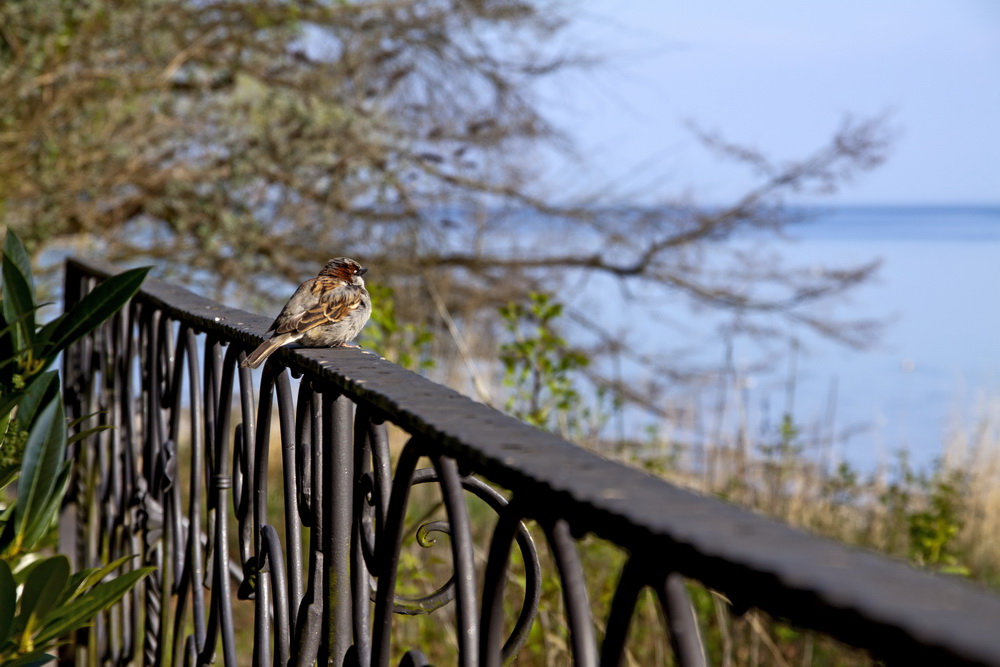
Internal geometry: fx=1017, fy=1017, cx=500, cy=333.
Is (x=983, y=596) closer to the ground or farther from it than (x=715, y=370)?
farther from it

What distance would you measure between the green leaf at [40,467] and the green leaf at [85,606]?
114 millimetres

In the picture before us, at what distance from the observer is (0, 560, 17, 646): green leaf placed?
126 centimetres

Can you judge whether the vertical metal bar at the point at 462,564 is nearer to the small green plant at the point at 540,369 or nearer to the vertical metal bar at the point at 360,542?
the vertical metal bar at the point at 360,542

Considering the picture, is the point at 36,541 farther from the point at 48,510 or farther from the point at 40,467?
the point at 40,467

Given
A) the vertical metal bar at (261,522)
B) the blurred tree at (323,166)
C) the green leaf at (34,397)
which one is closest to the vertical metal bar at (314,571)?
the vertical metal bar at (261,522)

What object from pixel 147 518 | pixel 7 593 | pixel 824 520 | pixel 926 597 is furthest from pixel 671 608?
pixel 824 520

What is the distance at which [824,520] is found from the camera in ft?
19.5

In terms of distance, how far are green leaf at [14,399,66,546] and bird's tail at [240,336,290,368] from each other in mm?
396

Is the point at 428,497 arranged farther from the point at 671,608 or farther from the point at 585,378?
the point at 671,608

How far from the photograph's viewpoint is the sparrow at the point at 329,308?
2207mm

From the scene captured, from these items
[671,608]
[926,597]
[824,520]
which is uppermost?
[926,597]

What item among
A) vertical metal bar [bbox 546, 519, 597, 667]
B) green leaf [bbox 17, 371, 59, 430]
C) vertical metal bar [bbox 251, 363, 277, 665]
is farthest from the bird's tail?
vertical metal bar [bbox 546, 519, 597, 667]

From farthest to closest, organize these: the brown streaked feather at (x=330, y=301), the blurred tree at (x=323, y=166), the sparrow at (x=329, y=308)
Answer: the blurred tree at (x=323, y=166) → the brown streaked feather at (x=330, y=301) → the sparrow at (x=329, y=308)

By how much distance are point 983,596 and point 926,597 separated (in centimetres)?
3
